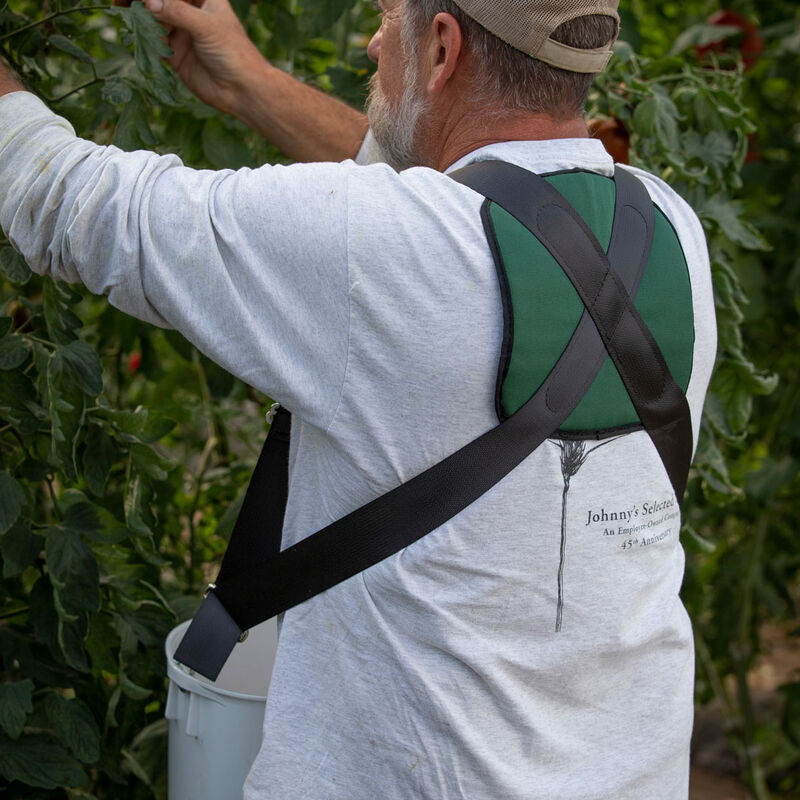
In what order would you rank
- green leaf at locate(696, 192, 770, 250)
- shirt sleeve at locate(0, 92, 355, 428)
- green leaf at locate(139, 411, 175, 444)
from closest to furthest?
shirt sleeve at locate(0, 92, 355, 428) → green leaf at locate(139, 411, 175, 444) → green leaf at locate(696, 192, 770, 250)

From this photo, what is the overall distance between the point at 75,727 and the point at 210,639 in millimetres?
377

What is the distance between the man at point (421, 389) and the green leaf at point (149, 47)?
0.64ft

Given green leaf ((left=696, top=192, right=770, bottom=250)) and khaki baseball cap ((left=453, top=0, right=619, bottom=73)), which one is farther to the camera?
green leaf ((left=696, top=192, right=770, bottom=250))

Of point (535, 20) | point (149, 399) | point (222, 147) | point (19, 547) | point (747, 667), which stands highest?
point (535, 20)

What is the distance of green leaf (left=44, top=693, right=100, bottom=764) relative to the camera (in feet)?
5.55

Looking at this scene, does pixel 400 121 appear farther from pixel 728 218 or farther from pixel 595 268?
pixel 728 218

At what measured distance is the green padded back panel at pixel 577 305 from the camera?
125 cm

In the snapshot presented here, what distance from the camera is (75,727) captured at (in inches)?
67.1

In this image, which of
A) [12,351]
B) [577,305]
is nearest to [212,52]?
[12,351]

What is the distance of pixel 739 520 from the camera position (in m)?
3.53

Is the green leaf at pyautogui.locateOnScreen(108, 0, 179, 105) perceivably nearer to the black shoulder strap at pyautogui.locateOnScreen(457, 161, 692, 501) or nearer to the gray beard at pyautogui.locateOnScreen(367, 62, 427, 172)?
the gray beard at pyautogui.locateOnScreen(367, 62, 427, 172)

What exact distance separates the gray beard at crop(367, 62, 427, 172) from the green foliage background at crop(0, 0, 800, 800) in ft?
0.99

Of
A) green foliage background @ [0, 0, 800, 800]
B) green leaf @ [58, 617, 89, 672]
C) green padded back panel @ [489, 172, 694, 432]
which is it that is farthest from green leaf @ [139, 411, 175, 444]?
green padded back panel @ [489, 172, 694, 432]

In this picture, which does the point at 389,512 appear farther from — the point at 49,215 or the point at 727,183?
the point at 727,183
